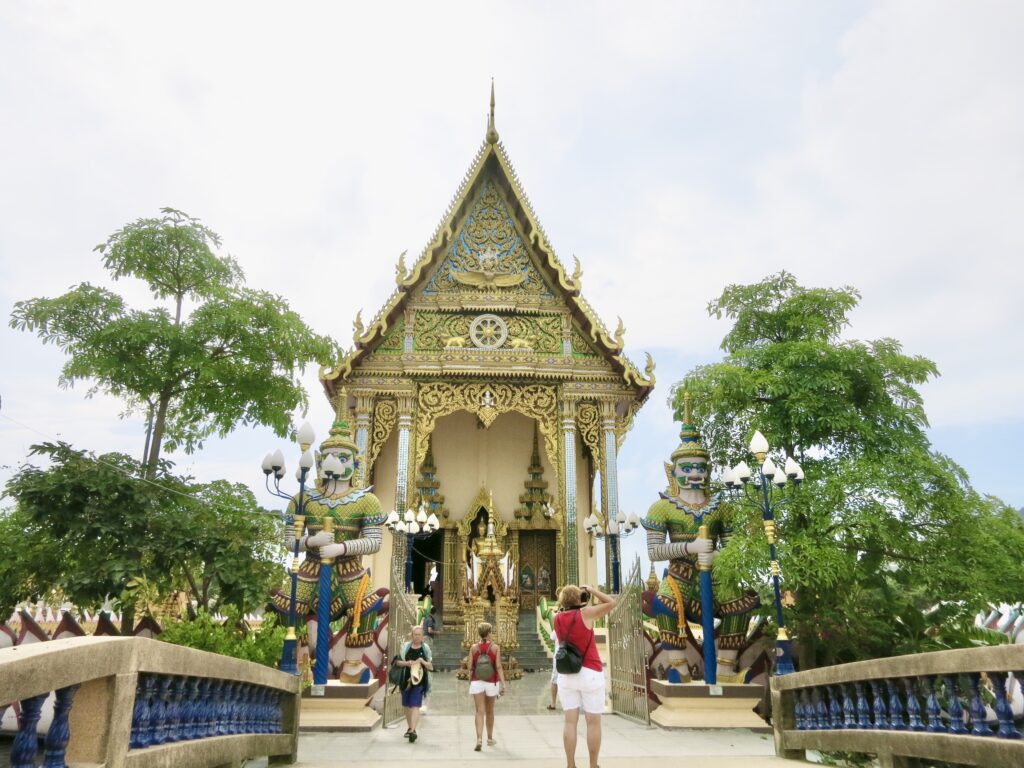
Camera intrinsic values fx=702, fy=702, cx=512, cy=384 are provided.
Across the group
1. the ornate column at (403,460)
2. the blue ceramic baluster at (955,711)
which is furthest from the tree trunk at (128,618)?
the blue ceramic baluster at (955,711)

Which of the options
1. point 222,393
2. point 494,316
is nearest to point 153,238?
point 222,393

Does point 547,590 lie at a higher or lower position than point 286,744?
higher

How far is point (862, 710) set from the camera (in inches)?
187

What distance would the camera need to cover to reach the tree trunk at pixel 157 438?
8609 millimetres

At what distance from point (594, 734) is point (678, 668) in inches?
167

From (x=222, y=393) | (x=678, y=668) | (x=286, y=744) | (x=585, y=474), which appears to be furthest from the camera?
(x=585, y=474)

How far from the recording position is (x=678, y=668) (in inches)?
321

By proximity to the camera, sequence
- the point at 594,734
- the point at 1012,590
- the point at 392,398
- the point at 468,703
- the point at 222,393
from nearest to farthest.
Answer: the point at 594,734 → the point at 1012,590 → the point at 468,703 → the point at 222,393 → the point at 392,398

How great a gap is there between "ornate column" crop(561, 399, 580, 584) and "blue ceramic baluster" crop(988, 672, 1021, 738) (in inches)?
398

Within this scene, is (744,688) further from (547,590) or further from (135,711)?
(547,590)

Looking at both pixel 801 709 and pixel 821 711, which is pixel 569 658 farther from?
pixel 801 709

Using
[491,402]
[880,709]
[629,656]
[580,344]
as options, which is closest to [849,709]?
[880,709]

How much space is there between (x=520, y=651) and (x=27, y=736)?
36.0 ft

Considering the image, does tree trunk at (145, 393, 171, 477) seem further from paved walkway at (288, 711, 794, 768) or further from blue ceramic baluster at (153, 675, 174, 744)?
blue ceramic baluster at (153, 675, 174, 744)
